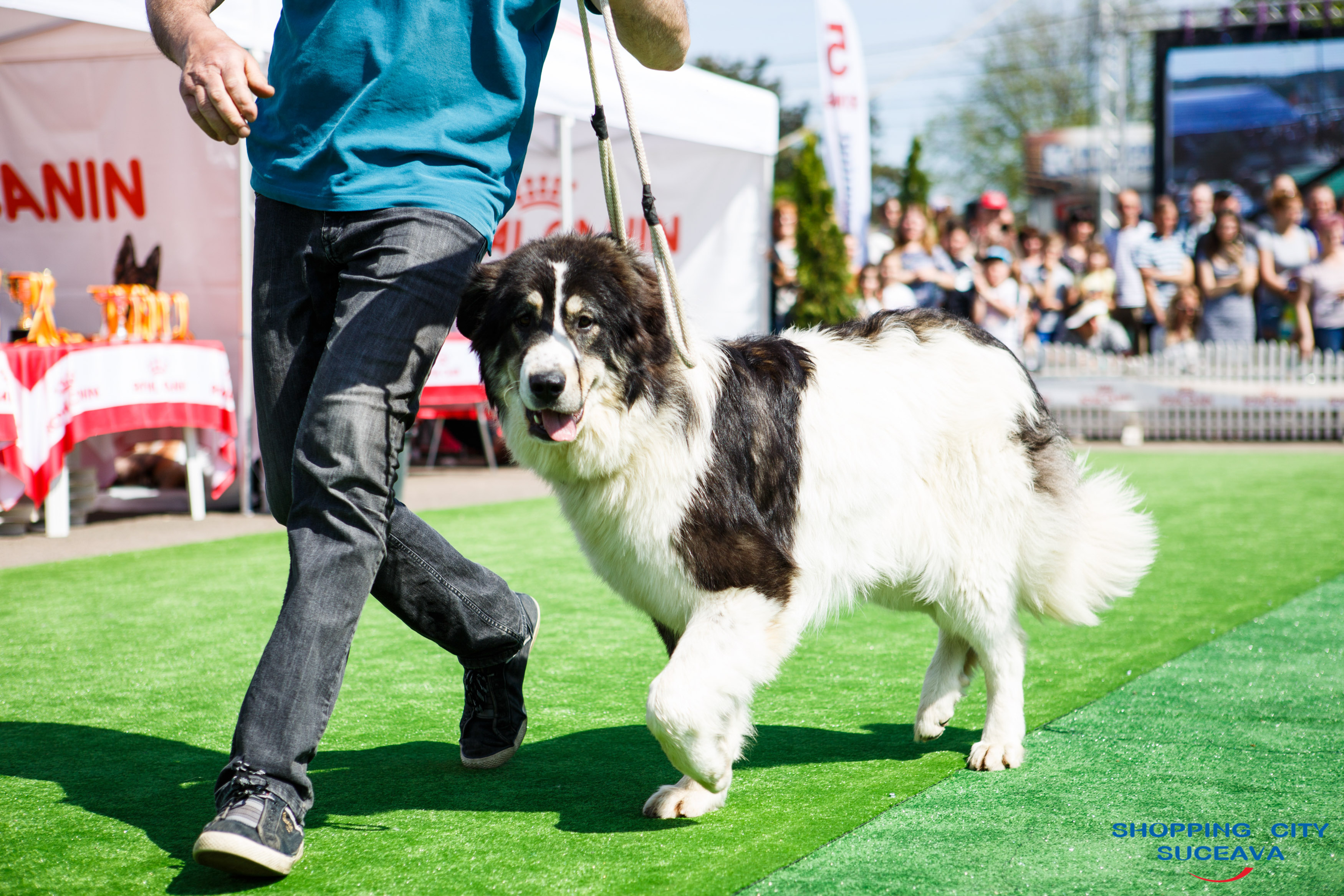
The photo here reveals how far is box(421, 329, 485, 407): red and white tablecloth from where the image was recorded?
911 cm

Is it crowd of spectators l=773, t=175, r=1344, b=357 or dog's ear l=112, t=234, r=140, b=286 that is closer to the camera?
dog's ear l=112, t=234, r=140, b=286

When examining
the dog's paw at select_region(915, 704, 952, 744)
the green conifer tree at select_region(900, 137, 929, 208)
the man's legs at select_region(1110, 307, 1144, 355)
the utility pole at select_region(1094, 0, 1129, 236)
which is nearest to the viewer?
the dog's paw at select_region(915, 704, 952, 744)

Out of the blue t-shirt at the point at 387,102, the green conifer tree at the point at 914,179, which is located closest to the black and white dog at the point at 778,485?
the blue t-shirt at the point at 387,102

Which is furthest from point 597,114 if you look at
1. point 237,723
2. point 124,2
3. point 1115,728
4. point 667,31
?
point 124,2

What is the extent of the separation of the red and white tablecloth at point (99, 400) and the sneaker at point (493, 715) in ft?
15.3

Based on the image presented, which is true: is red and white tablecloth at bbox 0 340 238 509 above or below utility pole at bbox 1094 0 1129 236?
below

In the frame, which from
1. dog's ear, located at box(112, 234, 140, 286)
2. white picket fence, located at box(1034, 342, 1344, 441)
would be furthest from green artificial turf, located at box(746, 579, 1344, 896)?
white picket fence, located at box(1034, 342, 1344, 441)

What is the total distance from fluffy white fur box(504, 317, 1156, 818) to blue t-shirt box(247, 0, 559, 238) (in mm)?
541

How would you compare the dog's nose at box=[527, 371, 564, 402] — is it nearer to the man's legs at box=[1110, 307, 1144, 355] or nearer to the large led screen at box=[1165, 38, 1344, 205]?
the man's legs at box=[1110, 307, 1144, 355]

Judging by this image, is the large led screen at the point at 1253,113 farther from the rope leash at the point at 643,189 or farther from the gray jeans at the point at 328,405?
the gray jeans at the point at 328,405

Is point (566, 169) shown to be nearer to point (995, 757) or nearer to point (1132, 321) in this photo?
point (1132, 321)

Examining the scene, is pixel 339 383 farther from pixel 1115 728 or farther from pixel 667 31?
pixel 1115 728

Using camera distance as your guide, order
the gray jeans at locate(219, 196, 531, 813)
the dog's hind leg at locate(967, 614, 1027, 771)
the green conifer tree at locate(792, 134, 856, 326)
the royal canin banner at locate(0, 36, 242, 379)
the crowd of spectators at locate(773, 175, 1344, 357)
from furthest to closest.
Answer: the green conifer tree at locate(792, 134, 856, 326)
the crowd of spectators at locate(773, 175, 1344, 357)
the royal canin banner at locate(0, 36, 242, 379)
the dog's hind leg at locate(967, 614, 1027, 771)
the gray jeans at locate(219, 196, 531, 813)

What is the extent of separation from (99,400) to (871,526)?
559cm
